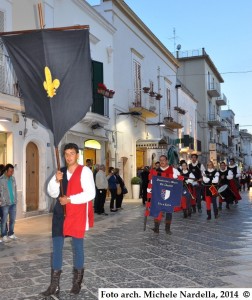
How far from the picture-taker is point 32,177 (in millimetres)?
13844

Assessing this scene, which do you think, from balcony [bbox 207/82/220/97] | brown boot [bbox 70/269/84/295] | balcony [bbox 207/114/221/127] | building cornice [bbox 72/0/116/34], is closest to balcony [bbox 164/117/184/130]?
building cornice [bbox 72/0/116/34]

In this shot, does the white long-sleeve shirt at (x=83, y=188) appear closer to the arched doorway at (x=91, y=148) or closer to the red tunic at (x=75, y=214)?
the red tunic at (x=75, y=214)

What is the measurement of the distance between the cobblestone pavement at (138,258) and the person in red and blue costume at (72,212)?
31cm

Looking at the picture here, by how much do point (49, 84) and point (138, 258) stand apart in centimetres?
323

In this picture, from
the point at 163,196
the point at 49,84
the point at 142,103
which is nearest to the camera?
the point at 49,84

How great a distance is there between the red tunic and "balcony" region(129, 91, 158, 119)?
55.5ft

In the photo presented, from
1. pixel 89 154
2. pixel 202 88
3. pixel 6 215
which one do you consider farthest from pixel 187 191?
pixel 202 88

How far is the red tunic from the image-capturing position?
15.3 ft

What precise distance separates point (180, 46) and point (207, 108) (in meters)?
6.95

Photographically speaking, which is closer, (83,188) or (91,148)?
(83,188)

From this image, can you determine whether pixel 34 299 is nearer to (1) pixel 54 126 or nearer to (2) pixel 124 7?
(1) pixel 54 126

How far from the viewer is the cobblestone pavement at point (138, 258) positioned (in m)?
5.29

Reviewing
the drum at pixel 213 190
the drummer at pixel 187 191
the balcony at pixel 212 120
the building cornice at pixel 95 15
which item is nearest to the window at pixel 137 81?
the building cornice at pixel 95 15

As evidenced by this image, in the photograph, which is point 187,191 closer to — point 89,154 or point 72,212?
point 89,154
